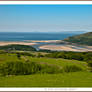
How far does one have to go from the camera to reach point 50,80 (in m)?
3.72

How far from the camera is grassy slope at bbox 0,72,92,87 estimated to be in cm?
363

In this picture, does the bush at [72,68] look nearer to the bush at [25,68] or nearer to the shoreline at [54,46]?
the bush at [25,68]

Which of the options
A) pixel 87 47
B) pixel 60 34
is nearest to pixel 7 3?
pixel 60 34

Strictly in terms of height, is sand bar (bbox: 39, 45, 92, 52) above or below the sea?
below

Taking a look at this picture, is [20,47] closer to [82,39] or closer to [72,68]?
[72,68]

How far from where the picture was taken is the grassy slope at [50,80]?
11.9 ft

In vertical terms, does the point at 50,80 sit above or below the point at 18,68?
below

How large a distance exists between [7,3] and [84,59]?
2876 mm

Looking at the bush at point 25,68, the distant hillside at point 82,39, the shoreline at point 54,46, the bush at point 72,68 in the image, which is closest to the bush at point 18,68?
the bush at point 25,68

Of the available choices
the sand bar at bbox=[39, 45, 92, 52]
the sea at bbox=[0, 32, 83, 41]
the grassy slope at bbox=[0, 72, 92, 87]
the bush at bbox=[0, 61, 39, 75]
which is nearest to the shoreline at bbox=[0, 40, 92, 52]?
the sand bar at bbox=[39, 45, 92, 52]

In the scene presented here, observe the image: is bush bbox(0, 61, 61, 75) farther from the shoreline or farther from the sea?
the sea

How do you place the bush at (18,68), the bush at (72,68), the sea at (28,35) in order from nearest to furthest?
the bush at (18,68) < the bush at (72,68) < the sea at (28,35)

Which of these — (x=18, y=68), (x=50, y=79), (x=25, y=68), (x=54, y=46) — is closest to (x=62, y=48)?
(x=54, y=46)

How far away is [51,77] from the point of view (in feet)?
12.5
